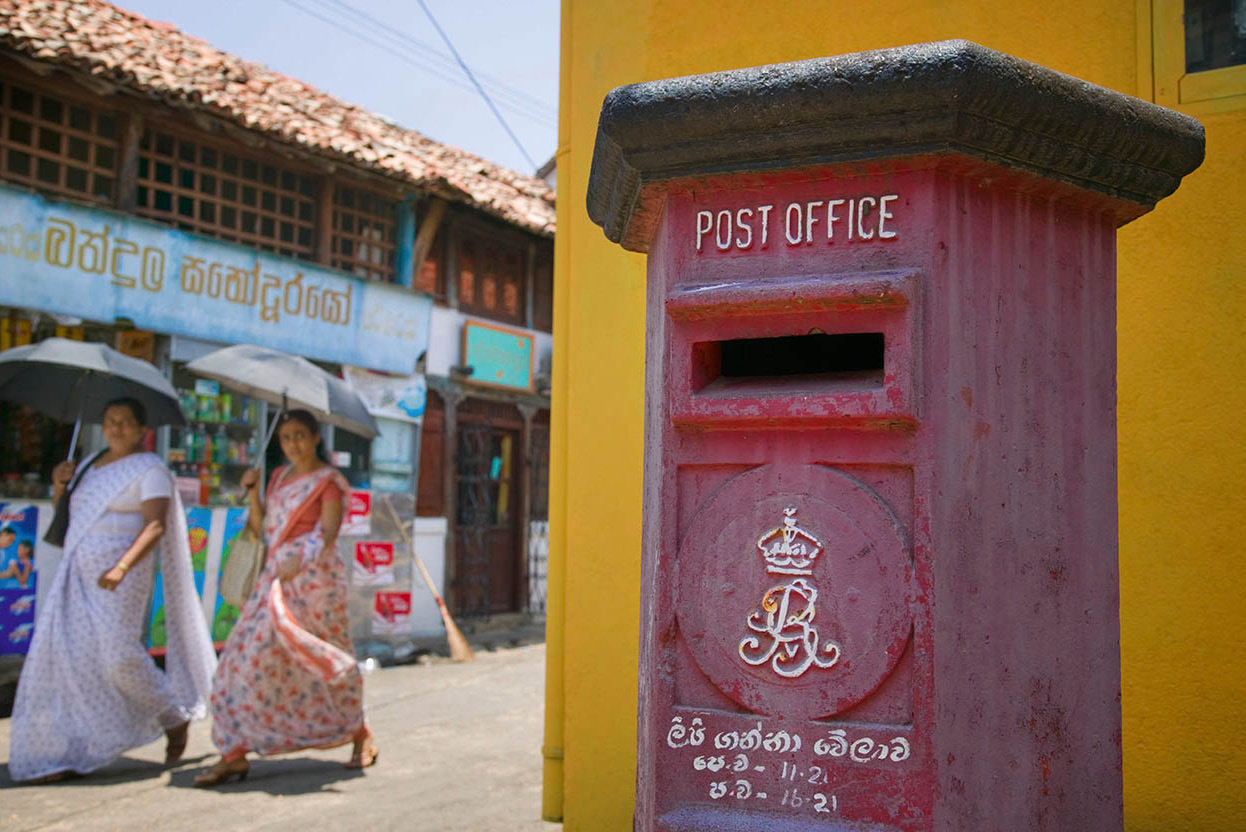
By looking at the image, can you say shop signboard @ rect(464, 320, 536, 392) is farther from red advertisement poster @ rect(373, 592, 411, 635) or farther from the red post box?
the red post box

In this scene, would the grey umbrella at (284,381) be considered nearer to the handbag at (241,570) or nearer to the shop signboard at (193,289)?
the handbag at (241,570)

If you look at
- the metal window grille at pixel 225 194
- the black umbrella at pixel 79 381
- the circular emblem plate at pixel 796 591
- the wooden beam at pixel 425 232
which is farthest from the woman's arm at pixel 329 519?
the wooden beam at pixel 425 232

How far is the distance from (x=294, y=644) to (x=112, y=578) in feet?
3.24

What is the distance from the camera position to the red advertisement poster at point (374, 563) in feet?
36.5

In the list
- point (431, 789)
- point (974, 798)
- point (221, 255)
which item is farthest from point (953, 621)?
point (221, 255)

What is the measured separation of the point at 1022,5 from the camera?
11.7ft

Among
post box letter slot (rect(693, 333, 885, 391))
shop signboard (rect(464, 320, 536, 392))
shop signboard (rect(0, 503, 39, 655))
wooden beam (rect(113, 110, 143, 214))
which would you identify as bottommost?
shop signboard (rect(0, 503, 39, 655))

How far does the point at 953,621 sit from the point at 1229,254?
183 centimetres

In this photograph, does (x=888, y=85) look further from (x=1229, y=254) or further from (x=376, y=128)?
(x=376, y=128)

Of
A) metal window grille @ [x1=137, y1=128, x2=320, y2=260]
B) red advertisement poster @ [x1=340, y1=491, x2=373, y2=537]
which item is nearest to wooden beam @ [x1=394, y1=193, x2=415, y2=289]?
metal window grille @ [x1=137, y1=128, x2=320, y2=260]

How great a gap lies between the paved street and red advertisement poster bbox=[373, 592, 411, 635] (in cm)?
364

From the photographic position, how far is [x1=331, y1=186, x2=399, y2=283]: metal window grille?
37.8 ft

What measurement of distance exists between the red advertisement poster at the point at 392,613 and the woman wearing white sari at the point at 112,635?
4.92m

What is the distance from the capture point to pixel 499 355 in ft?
44.9
